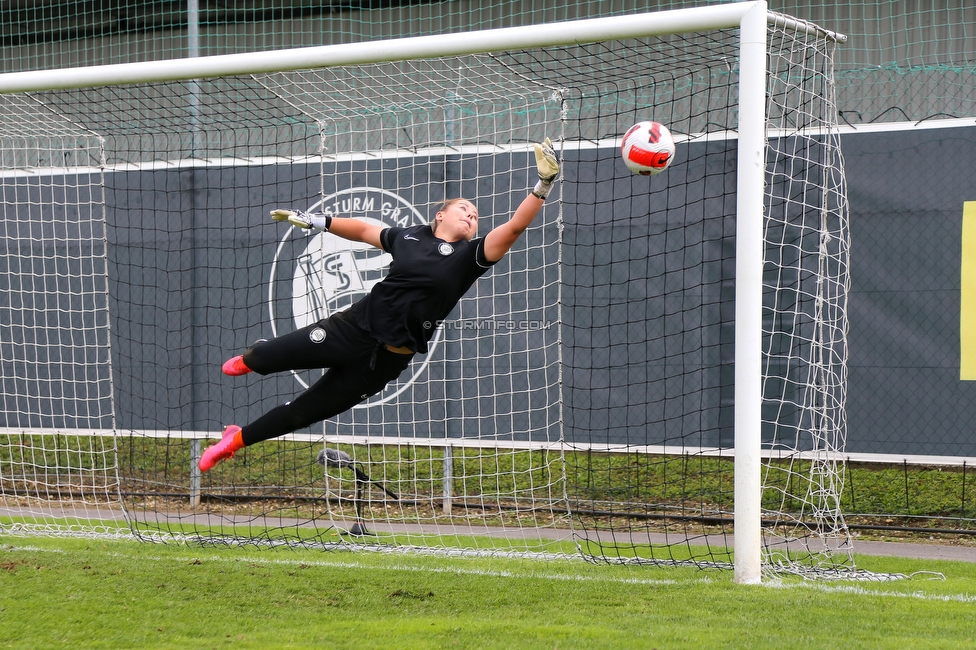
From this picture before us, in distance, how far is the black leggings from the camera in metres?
5.84

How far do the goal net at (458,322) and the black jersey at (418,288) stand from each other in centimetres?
161

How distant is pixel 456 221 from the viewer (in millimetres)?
5973

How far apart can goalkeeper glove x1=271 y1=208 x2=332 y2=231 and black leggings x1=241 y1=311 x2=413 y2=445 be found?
58cm

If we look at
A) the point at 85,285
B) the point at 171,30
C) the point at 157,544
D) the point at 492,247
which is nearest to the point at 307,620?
the point at 492,247

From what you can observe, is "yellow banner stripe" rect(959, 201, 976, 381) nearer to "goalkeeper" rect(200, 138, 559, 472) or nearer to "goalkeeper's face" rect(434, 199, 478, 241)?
"goalkeeper" rect(200, 138, 559, 472)

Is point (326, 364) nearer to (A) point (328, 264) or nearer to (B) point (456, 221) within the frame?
(B) point (456, 221)

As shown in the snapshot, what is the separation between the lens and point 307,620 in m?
5.27

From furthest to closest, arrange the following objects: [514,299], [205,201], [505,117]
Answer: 1. [505,117]
2. [205,201]
3. [514,299]

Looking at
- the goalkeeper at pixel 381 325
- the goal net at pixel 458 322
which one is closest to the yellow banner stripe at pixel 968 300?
the goal net at pixel 458 322

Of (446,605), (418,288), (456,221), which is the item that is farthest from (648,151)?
(446,605)

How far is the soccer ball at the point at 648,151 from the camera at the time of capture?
538 centimetres

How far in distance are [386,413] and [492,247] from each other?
12.5 feet

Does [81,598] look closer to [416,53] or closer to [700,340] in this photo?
[416,53]

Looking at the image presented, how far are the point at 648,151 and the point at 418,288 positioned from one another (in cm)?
158
